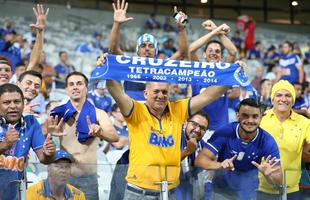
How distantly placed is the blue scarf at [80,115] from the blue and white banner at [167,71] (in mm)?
819

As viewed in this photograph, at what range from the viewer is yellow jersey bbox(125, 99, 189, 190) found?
23.2 feet

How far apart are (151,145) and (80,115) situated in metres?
1.19

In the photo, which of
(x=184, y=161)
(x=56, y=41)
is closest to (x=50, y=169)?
(x=184, y=161)

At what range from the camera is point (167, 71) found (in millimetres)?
7465

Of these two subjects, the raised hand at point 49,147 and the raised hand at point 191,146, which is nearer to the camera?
the raised hand at point 49,147

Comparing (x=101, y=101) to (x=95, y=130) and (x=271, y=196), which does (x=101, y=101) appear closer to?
(x=95, y=130)

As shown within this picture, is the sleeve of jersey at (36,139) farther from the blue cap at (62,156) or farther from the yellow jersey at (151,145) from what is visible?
the yellow jersey at (151,145)

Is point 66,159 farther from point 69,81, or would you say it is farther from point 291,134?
point 291,134

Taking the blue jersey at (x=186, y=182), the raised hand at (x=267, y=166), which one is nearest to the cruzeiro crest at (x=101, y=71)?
the blue jersey at (x=186, y=182)

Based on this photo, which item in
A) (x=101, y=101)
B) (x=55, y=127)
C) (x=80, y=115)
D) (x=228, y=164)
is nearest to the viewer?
(x=228, y=164)

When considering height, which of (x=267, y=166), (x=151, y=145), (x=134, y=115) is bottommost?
(x=267, y=166)

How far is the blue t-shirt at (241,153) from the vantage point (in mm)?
7227

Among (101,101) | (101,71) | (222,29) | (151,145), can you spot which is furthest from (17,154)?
(101,101)

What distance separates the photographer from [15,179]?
6.57 m
